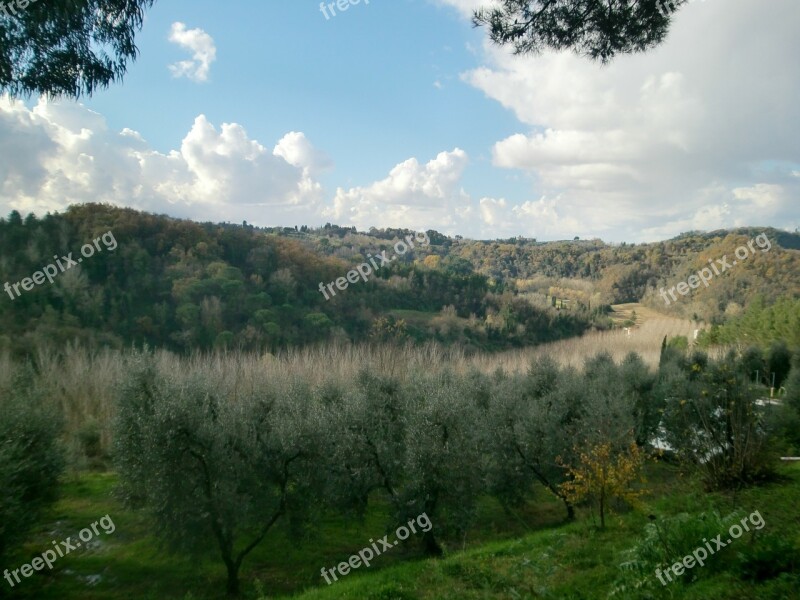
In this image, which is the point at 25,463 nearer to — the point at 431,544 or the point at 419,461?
the point at 419,461

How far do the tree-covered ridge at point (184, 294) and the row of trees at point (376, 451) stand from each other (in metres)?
26.9

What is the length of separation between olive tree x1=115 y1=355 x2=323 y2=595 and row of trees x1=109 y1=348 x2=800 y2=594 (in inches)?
1.3

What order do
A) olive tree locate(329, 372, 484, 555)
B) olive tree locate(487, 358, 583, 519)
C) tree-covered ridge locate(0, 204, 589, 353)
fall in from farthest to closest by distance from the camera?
1. tree-covered ridge locate(0, 204, 589, 353)
2. olive tree locate(487, 358, 583, 519)
3. olive tree locate(329, 372, 484, 555)

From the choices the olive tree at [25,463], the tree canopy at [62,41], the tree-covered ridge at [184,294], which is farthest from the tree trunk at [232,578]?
the tree-covered ridge at [184,294]

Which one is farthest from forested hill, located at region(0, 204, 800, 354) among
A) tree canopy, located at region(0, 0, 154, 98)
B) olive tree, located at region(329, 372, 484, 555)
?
tree canopy, located at region(0, 0, 154, 98)

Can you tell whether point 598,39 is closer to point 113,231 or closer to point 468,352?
point 113,231

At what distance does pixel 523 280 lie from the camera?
113 meters

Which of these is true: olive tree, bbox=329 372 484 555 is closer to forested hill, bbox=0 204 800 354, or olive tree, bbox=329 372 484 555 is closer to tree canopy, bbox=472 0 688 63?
tree canopy, bbox=472 0 688 63

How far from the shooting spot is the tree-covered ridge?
38312 mm

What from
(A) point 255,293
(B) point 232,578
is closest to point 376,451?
(B) point 232,578

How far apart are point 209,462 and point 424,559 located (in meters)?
5.49

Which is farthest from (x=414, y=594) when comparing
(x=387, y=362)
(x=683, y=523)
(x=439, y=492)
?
(x=387, y=362)

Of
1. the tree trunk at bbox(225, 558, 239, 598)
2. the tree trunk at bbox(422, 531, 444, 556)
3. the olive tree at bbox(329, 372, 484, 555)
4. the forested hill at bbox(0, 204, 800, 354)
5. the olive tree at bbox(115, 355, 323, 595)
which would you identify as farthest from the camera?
the forested hill at bbox(0, 204, 800, 354)

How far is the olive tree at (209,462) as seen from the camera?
452 inches
